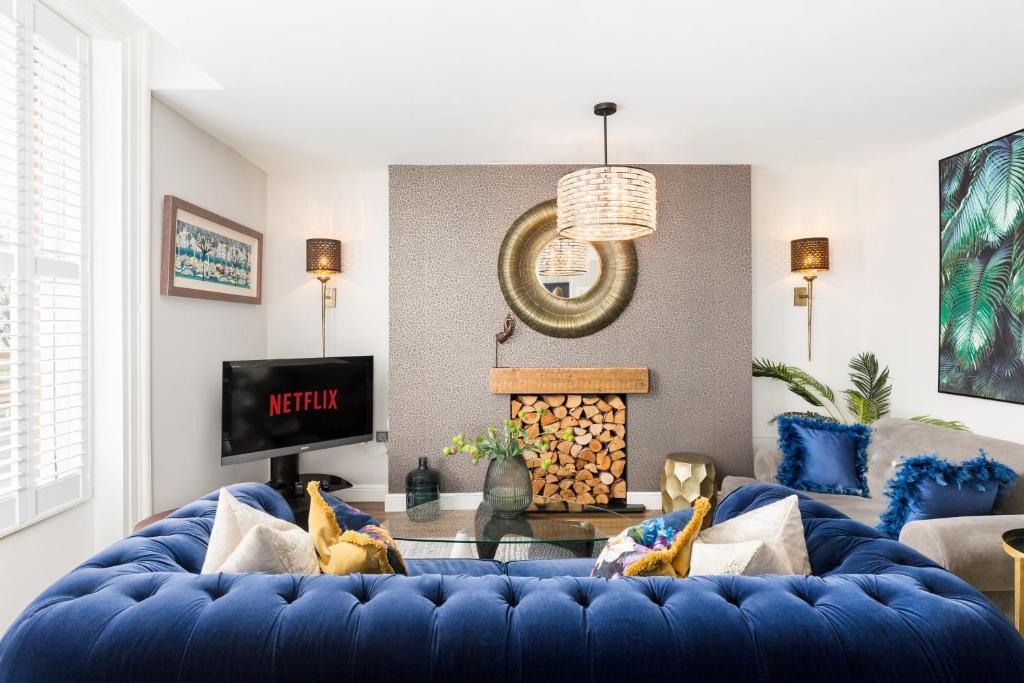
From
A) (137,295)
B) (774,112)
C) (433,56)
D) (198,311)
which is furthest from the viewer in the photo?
(198,311)

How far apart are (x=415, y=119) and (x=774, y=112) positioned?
1.88 metres

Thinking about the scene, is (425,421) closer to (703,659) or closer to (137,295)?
(137,295)

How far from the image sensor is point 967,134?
328 centimetres

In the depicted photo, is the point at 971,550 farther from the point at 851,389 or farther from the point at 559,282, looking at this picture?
the point at 559,282

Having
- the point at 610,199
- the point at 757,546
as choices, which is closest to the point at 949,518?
the point at 757,546

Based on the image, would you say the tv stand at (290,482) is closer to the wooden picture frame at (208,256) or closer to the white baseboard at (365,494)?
the white baseboard at (365,494)

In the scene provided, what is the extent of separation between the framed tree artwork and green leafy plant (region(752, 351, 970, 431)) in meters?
0.47

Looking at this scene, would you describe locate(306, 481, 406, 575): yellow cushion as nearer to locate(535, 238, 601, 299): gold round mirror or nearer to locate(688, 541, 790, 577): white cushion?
locate(688, 541, 790, 577): white cushion

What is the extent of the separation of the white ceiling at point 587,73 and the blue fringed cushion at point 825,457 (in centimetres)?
166

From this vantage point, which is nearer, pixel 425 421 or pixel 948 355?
pixel 948 355

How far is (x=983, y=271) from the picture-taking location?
3.12 metres

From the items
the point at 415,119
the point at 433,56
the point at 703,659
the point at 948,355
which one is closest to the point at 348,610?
the point at 703,659

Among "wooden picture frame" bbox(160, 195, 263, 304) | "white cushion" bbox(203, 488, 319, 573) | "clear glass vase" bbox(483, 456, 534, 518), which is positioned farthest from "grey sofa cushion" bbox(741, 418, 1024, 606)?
"wooden picture frame" bbox(160, 195, 263, 304)

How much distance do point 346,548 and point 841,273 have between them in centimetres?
404
